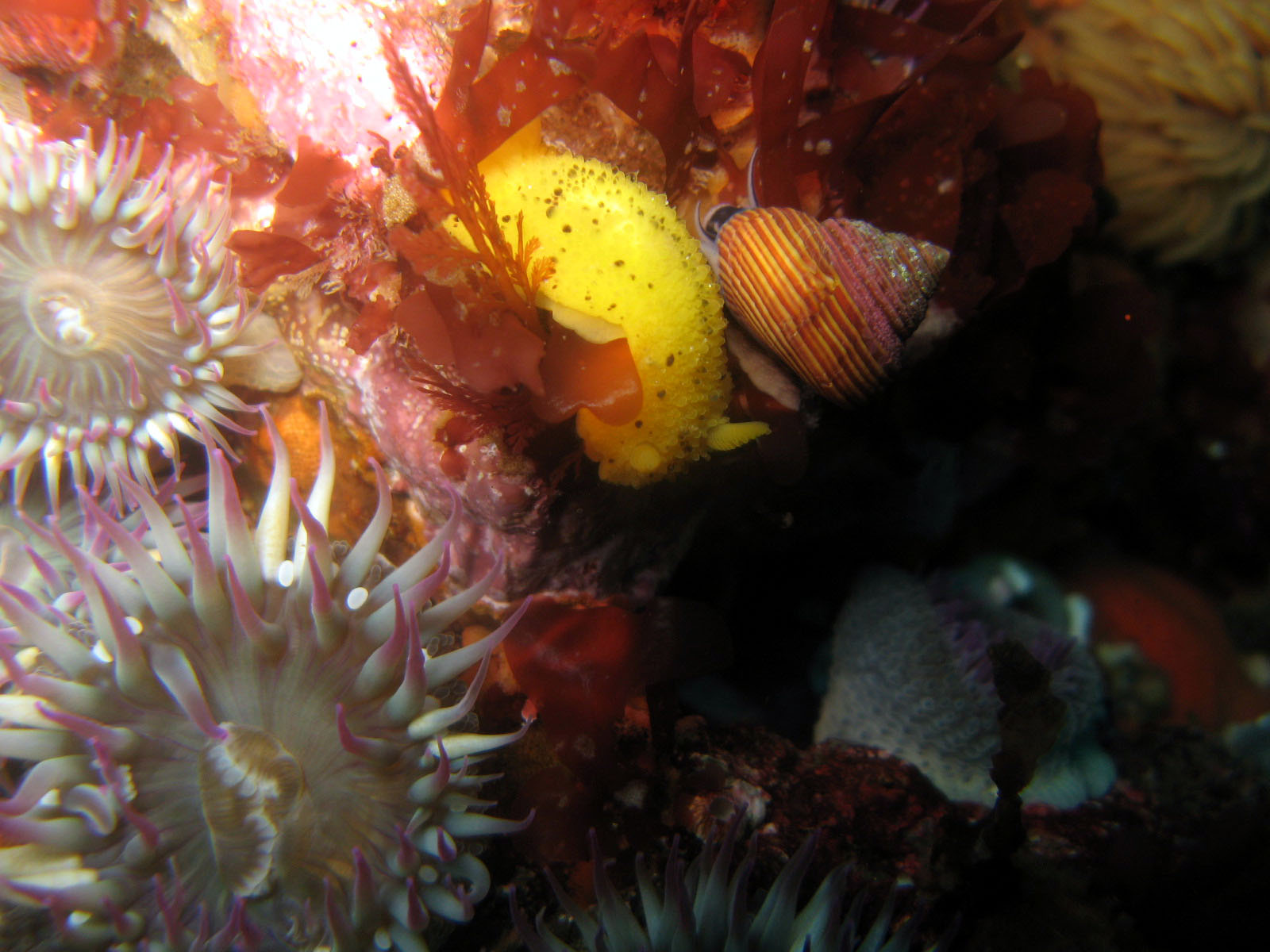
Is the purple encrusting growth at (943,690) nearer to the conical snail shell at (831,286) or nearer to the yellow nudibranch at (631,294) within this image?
the conical snail shell at (831,286)

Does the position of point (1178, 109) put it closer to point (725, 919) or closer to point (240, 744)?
point (725, 919)

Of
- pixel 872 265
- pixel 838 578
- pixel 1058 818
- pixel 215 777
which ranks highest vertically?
pixel 872 265

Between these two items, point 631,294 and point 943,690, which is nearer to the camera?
point 631,294

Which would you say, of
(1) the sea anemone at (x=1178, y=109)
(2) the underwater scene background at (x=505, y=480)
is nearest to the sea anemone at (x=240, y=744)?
(2) the underwater scene background at (x=505, y=480)

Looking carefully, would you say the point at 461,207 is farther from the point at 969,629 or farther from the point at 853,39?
the point at 969,629

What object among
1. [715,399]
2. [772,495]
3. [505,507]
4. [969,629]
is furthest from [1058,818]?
[505,507]

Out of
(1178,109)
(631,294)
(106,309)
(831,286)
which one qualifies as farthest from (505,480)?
(1178,109)
